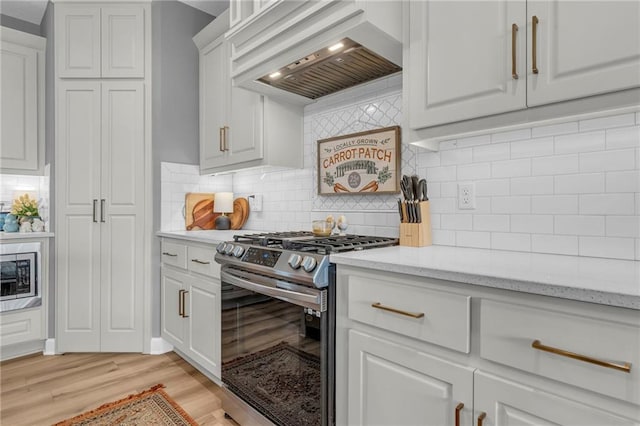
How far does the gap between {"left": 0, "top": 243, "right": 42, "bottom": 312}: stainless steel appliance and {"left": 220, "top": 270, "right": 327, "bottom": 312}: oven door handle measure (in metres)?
1.90

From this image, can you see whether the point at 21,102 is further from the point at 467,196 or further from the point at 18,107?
the point at 467,196

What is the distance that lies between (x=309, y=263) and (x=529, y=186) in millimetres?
957

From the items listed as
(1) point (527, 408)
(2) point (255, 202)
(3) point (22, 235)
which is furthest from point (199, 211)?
(1) point (527, 408)

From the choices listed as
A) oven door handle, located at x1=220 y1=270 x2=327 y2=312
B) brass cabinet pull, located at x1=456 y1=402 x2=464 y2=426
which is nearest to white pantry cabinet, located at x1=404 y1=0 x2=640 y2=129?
oven door handle, located at x1=220 y1=270 x2=327 y2=312

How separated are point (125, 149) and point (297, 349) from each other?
7.26 feet

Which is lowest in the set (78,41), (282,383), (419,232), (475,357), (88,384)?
(88,384)

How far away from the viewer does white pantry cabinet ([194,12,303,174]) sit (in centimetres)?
238

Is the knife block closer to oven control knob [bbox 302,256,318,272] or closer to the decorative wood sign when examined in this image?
the decorative wood sign

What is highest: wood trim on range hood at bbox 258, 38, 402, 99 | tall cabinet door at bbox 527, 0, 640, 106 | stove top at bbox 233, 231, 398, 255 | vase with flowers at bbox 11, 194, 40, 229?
wood trim on range hood at bbox 258, 38, 402, 99

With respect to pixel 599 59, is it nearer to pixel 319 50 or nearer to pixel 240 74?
pixel 319 50

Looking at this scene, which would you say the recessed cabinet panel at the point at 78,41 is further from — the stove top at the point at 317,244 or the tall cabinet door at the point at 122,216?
the stove top at the point at 317,244

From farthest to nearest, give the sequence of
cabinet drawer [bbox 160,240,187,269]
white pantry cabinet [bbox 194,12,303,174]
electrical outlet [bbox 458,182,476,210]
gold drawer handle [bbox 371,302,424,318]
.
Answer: cabinet drawer [bbox 160,240,187,269], white pantry cabinet [bbox 194,12,303,174], electrical outlet [bbox 458,182,476,210], gold drawer handle [bbox 371,302,424,318]

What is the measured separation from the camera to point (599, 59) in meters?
1.06

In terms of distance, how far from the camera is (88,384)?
233 cm
